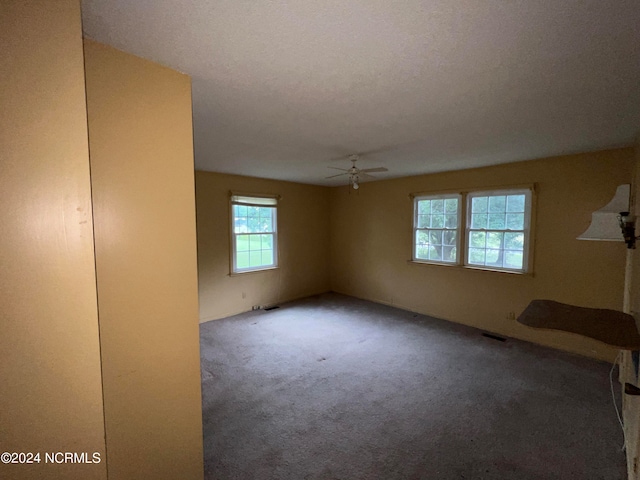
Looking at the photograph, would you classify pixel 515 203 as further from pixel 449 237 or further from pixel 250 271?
pixel 250 271

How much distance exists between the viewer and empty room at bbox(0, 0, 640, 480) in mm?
567

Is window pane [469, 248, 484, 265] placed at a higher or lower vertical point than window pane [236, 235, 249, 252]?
lower

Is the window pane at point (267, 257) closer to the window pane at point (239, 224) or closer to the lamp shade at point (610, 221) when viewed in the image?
the window pane at point (239, 224)

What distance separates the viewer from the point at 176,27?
111 cm

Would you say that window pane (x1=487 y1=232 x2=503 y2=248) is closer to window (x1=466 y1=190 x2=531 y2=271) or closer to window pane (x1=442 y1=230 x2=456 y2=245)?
window (x1=466 y1=190 x2=531 y2=271)

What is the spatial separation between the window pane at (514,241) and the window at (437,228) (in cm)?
64

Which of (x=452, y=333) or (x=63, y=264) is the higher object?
(x=63, y=264)

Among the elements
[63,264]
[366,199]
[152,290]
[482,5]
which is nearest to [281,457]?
[152,290]

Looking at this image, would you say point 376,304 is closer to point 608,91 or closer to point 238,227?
point 238,227

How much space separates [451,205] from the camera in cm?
439

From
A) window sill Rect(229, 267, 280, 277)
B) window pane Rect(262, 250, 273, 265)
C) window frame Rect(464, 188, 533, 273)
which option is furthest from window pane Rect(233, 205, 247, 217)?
window frame Rect(464, 188, 533, 273)

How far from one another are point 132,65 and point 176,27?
347 millimetres

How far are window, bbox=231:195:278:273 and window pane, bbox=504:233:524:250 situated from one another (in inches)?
147

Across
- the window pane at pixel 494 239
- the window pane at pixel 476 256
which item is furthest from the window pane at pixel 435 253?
the window pane at pixel 494 239
